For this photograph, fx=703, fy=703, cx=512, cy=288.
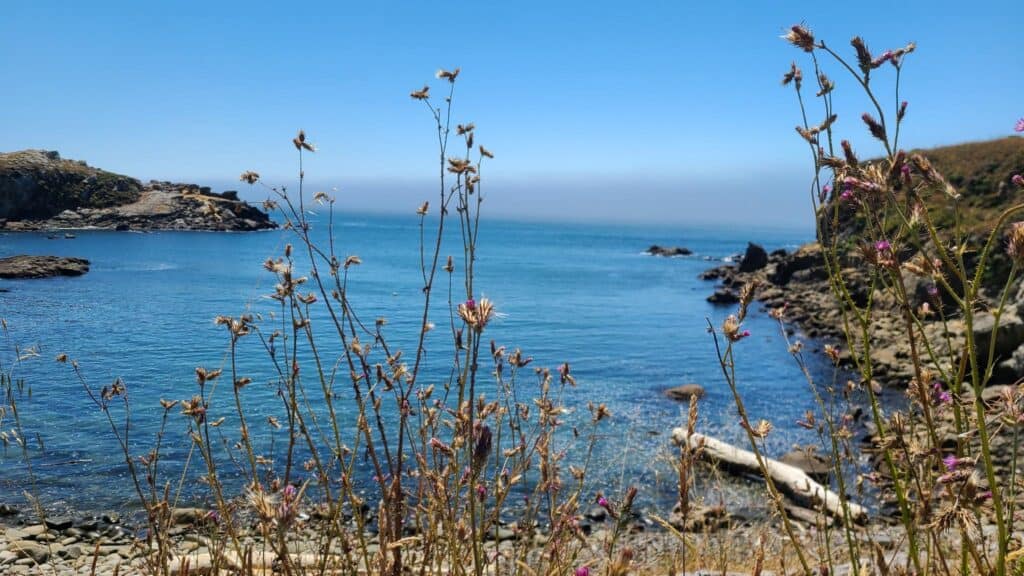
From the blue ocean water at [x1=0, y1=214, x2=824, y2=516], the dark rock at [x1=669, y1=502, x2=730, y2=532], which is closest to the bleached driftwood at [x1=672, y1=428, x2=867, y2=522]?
the blue ocean water at [x1=0, y1=214, x2=824, y2=516]

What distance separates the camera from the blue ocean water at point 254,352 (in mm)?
11992

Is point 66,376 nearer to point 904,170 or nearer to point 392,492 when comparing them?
point 392,492

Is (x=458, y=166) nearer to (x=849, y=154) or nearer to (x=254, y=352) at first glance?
(x=849, y=154)

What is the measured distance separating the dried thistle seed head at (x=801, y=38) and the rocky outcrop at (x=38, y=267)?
138ft

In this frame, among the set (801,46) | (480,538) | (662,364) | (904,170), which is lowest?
(662,364)

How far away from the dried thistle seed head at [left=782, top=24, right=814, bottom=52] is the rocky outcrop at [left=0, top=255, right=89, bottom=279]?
42.0 metres

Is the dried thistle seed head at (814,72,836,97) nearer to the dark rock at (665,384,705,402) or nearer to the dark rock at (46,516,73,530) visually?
the dark rock at (46,516,73,530)

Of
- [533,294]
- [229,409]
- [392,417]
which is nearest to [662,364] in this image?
[392,417]

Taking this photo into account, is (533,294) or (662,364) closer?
(662,364)

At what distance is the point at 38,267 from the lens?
37.2m

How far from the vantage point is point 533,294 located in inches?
1716

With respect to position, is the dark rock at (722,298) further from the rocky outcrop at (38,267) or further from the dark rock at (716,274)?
the rocky outcrop at (38,267)

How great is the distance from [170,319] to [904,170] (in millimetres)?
26709

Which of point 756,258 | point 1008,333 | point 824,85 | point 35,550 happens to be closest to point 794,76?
point 824,85
